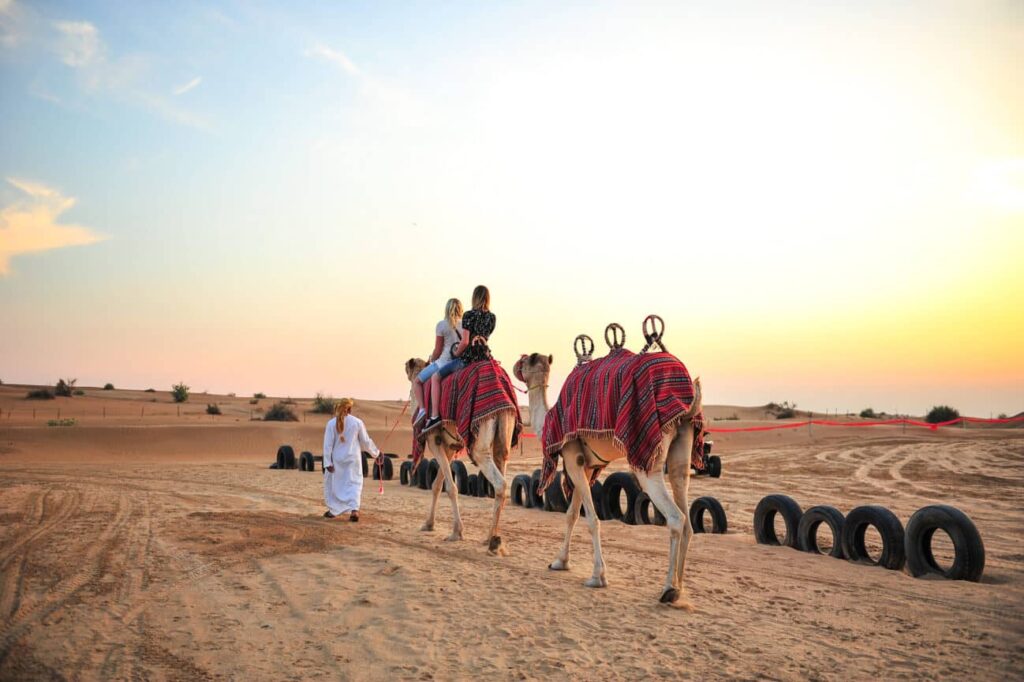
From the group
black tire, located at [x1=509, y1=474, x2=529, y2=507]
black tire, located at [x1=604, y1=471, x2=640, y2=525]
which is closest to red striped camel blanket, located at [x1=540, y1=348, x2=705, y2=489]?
black tire, located at [x1=604, y1=471, x2=640, y2=525]

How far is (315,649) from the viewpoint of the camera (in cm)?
637

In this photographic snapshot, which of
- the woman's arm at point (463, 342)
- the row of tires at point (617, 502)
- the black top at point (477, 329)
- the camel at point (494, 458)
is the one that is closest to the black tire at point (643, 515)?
the row of tires at point (617, 502)

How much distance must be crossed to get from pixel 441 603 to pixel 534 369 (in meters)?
3.60

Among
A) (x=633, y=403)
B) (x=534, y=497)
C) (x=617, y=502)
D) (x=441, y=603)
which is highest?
(x=633, y=403)

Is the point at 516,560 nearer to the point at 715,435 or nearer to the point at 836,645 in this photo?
the point at 836,645

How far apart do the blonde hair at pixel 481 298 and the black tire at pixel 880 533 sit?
5606 mm

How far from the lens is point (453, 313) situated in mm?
11828

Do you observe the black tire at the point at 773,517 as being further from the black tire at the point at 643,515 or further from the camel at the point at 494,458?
the camel at the point at 494,458

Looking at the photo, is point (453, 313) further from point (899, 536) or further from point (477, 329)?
point (899, 536)

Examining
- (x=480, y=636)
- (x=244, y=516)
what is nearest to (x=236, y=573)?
(x=480, y=636)

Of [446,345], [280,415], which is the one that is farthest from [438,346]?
[280,415]

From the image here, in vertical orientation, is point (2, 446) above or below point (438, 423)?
below

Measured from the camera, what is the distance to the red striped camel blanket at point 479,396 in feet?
36.1

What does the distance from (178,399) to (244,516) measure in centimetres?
6243
